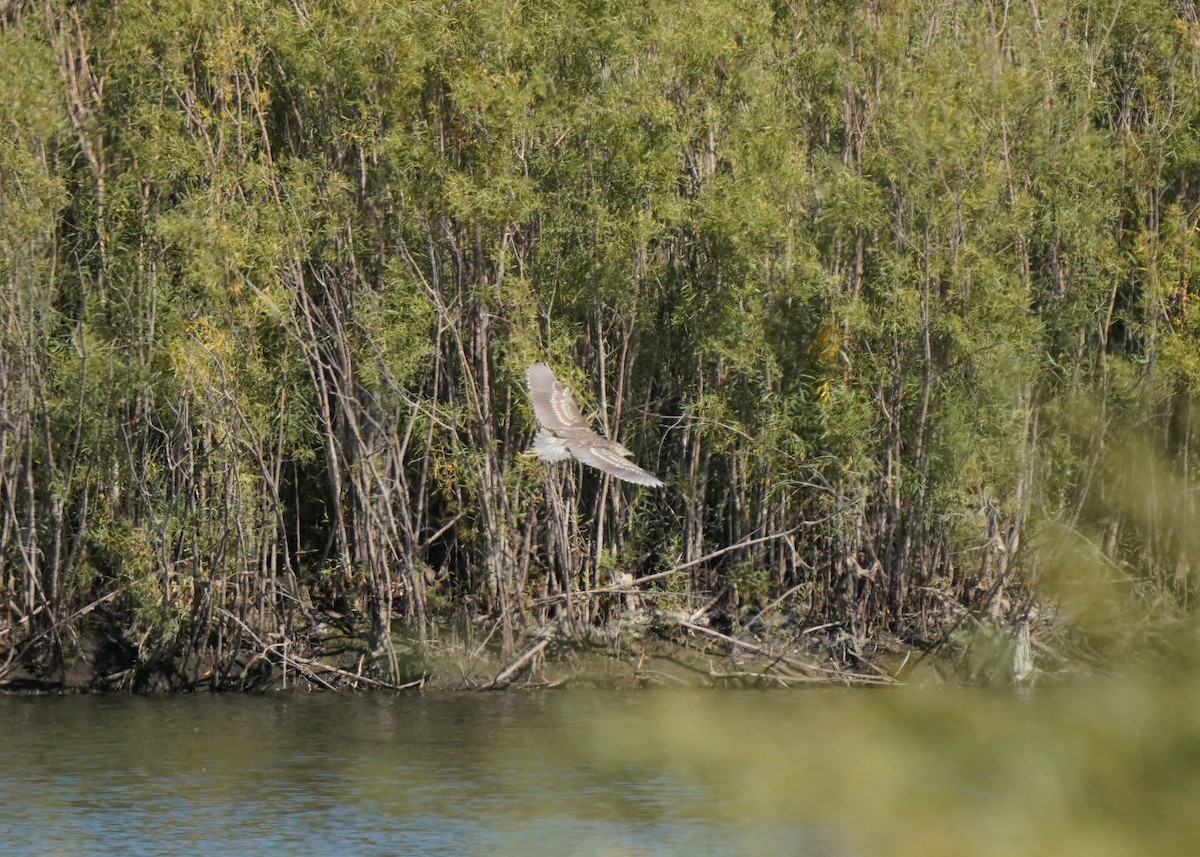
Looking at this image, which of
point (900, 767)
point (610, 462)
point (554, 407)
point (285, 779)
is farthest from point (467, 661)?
point (900, 767)

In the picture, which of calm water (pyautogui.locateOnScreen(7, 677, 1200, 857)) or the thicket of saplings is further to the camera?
the thicket of saplings

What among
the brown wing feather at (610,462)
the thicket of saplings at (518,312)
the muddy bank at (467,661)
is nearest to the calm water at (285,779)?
the muddy bank at (467,661)

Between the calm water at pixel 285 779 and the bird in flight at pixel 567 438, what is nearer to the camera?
the calm water at pixel 285 779

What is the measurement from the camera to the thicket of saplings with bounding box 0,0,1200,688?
14695 mm

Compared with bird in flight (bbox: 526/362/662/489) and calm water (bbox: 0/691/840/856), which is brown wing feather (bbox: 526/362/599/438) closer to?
bird in flight (bbox: 526/362/662/489)

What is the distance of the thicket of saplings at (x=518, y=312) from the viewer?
14.7 metres

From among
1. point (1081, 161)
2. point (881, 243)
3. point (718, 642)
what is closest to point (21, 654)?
point (718, 642)

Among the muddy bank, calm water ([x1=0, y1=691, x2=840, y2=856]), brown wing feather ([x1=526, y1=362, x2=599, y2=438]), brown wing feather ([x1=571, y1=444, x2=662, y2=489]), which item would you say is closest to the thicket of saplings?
the muddy bank

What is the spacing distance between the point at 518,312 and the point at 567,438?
4095mm

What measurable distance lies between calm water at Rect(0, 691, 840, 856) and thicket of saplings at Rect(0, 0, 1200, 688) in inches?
30.6

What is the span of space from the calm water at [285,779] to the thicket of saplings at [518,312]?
2.55ft

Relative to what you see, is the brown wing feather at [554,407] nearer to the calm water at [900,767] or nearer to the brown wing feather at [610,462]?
the brown wing feather at [610,462]

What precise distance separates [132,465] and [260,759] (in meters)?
3.07

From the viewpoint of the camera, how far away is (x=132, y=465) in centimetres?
1427
